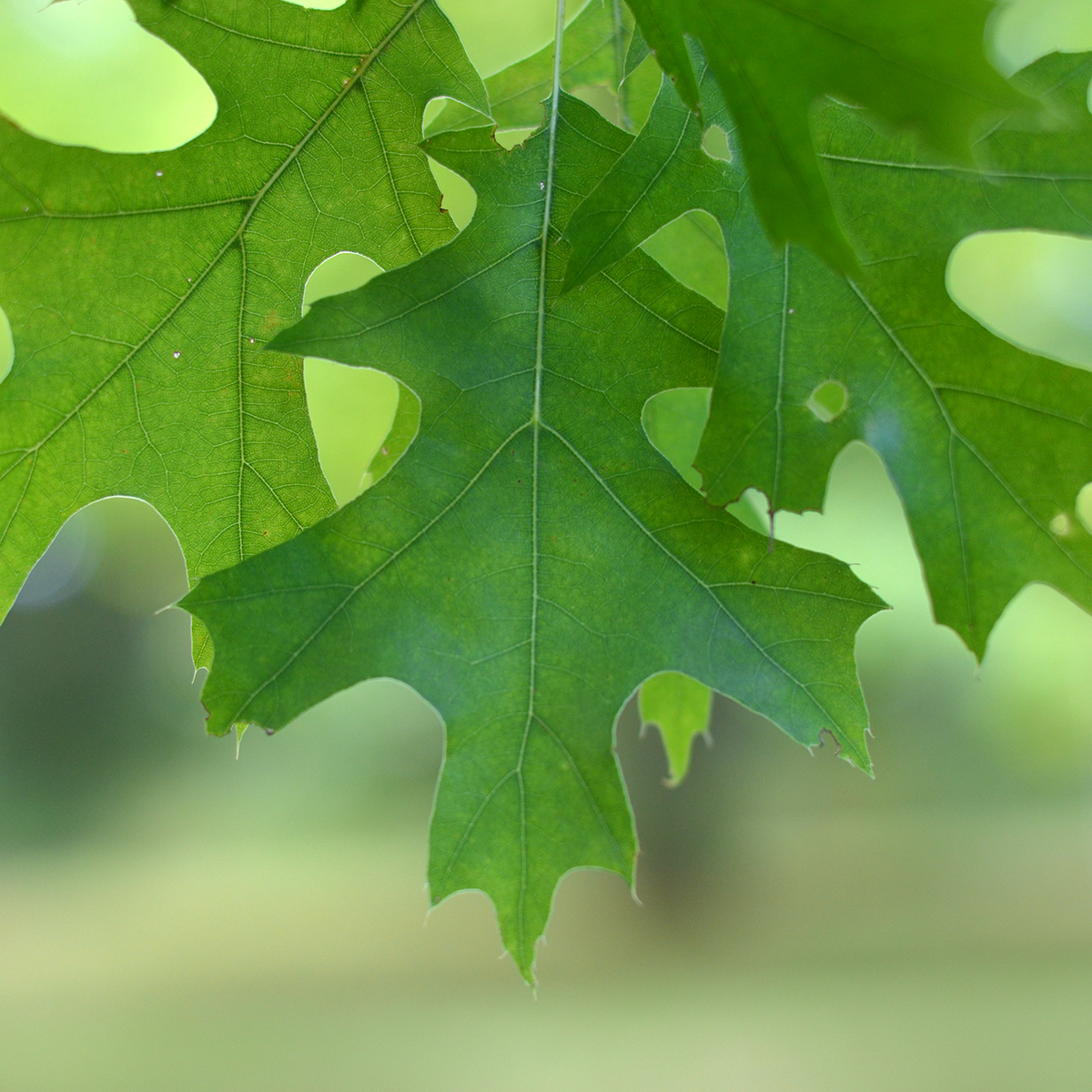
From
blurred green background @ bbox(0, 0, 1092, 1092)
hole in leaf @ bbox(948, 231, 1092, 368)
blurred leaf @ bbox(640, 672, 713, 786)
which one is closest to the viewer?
blurred leaf @ bbox(640, 672, 713, 786)

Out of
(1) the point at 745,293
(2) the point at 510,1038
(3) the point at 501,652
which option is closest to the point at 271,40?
(1) the point at 745,293

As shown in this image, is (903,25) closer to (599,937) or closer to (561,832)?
(561,832)

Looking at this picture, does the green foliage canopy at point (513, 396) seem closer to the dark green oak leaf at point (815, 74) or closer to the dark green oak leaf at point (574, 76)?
the dark green oak leaf at point (815, 74)

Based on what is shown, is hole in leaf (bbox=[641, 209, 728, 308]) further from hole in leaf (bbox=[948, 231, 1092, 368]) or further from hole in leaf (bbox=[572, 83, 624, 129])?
hole in leaf (bbox=[948, 231, 1092, 368])

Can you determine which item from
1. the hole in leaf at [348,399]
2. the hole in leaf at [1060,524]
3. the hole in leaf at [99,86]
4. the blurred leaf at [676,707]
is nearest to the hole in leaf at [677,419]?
the blurred leaf at [676,707]

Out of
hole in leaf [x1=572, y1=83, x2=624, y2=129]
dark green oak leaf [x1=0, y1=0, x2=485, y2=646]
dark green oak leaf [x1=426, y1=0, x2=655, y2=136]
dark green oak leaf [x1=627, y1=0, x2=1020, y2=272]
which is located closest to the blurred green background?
hole in leaf [x1=572, y1=83, x2=624, y2=129]
